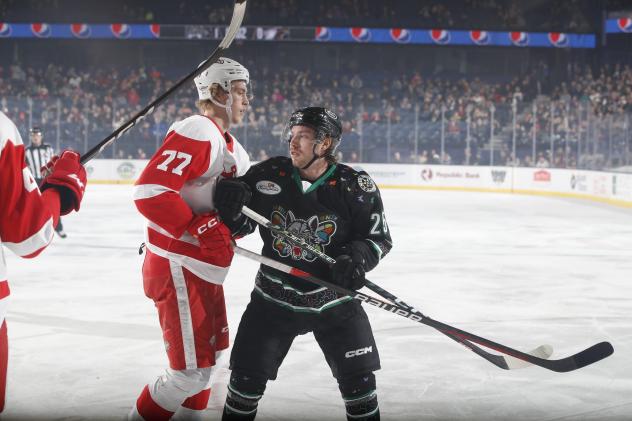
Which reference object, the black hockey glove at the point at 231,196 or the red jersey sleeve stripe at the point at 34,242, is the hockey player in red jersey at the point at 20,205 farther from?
the black hockey glove at the point at 231,196

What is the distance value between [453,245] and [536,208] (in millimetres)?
5359

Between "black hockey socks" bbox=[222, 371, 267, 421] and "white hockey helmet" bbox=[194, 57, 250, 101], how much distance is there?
905mm

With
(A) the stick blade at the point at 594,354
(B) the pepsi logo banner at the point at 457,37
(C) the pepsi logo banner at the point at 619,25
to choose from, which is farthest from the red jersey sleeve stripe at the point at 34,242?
(C) the pepsi logo banner at the point at 619,25

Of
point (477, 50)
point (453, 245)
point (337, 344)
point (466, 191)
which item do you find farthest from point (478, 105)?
point (337, 344)

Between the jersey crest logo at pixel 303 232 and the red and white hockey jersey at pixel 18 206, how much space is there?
0.87 metres

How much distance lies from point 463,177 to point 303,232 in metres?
15.7

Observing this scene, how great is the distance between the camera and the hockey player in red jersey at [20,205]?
1.63 m

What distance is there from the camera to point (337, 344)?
244 cm

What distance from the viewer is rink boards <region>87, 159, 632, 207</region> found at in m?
16.1

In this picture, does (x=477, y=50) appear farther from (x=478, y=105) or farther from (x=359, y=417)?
(x=359, y=417)

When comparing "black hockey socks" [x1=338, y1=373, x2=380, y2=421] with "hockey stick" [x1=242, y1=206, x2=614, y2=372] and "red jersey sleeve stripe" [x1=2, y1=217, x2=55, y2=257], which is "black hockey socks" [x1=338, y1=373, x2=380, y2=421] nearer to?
"hockey stick" [x1=242, y1=206, x2=614, y2=372]

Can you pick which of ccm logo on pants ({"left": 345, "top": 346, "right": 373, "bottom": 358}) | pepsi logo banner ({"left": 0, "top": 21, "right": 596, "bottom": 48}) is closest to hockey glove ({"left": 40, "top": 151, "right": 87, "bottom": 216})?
ccm logo on pants ({"left": 345, "top": 346, "right": 373, "bottom": 358})

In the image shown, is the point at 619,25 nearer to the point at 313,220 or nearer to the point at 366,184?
the point at 366,184

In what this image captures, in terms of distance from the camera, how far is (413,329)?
473 cm
